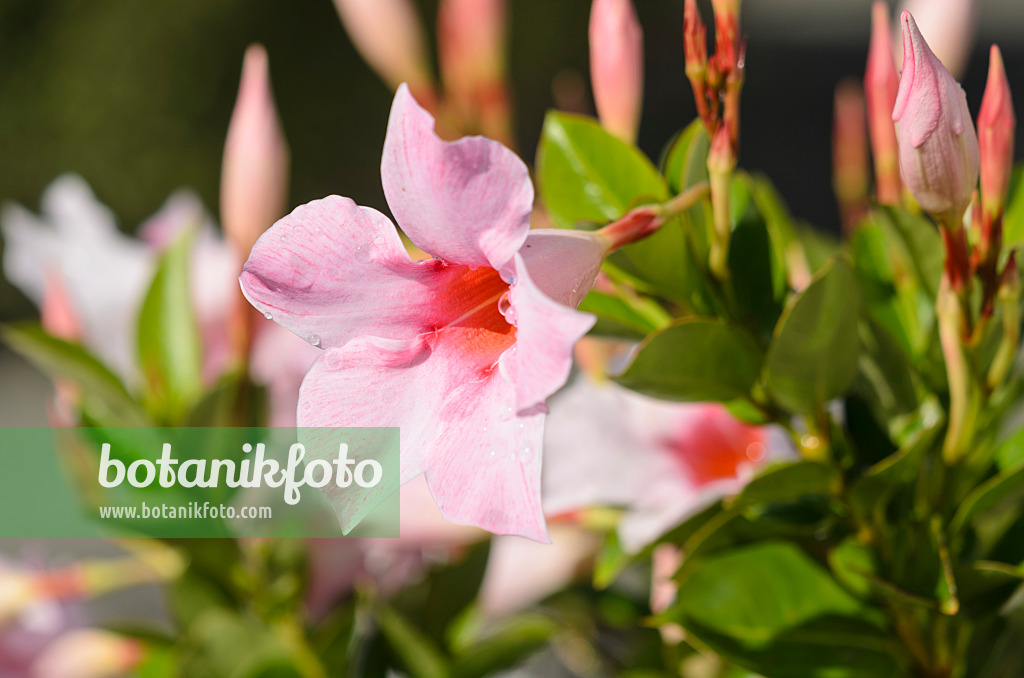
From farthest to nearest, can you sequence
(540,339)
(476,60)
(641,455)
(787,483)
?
(476,60), (641,455), (787,483), (540,339)

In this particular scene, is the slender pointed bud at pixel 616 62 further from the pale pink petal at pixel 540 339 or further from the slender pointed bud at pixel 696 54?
the pale pink petal at pixel 540 339

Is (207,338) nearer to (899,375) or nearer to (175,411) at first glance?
(175,411)

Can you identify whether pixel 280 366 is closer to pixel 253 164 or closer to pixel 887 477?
pixel 253 164

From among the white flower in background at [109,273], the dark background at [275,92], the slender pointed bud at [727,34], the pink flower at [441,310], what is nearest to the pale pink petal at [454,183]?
the pink flower at [441,310]

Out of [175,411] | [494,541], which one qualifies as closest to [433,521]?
[494,541]

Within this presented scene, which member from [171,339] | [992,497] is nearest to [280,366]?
[171,339]
